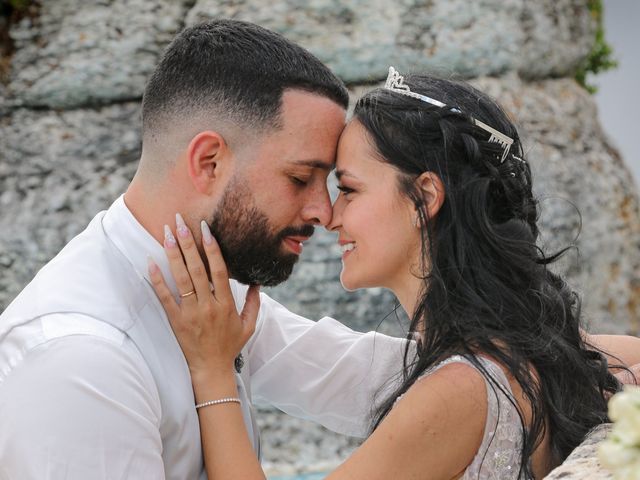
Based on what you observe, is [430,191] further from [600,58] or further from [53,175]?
[600,58]

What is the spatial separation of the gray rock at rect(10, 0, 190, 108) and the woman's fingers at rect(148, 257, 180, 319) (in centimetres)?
300

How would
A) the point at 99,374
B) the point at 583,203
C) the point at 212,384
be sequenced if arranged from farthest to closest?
the point at 583,203, the point at 212,384, the point at 99,374

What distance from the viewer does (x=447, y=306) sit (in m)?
2.40

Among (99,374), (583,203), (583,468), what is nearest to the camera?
(583,468)

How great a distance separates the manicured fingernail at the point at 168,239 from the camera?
2377 mm

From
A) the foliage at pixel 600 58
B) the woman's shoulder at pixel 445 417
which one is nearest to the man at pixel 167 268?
the woman's shoulder at pixel 445 417

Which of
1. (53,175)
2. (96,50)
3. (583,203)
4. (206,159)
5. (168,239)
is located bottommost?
(53,175)

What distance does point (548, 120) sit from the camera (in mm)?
5105

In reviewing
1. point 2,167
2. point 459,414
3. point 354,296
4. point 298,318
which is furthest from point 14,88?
point 459,414

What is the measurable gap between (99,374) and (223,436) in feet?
1.24

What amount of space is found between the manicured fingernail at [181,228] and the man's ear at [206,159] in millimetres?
94

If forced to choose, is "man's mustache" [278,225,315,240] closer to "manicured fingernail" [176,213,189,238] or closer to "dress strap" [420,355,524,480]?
"manicured fingernail" [176,213,189,238]

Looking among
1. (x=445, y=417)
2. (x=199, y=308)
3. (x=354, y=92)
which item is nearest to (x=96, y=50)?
(x=354, y=92)

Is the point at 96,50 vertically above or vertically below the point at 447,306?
below
